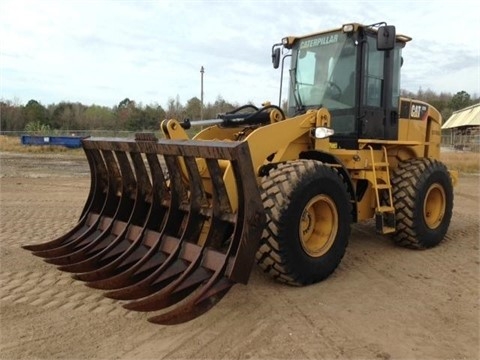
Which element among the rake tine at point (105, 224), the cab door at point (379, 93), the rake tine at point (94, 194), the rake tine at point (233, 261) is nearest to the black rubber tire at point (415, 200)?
the cab door at point (379, 93)

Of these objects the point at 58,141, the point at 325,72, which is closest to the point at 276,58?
the point at 325,72

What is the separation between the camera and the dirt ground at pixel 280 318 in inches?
134

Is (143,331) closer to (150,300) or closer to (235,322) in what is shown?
(150,300)

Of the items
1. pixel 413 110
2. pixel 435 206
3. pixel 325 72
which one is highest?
pixel 325 72

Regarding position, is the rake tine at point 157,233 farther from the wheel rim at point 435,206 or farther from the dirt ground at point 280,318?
the wheel rim at point 435,206

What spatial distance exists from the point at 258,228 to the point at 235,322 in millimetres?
799

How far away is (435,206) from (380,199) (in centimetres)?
124

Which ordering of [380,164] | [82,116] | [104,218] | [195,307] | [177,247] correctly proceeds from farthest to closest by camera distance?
[82,116], [380,164], [104,218], [177,247], [195,307]

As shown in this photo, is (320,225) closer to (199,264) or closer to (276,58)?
(199,264)

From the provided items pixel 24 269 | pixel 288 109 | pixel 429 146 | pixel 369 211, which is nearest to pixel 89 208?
pixel 24 269

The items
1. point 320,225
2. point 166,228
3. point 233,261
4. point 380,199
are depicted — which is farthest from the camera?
point 380,199

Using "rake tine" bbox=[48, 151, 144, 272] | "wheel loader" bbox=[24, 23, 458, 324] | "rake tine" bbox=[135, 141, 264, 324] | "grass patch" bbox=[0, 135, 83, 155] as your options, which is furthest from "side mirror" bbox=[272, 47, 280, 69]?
"grass patch" bbox=[0, 135, 83, 155]

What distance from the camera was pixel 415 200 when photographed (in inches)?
238

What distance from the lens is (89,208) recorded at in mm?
5754
